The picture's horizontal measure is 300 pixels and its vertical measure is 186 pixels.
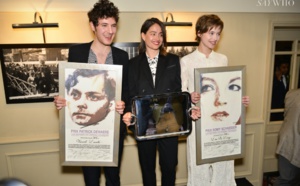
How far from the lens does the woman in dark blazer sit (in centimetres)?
169

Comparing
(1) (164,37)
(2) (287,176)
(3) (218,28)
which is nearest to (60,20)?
(1) (164,37)

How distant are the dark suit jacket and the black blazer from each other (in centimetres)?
4

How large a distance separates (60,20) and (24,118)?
1028mm

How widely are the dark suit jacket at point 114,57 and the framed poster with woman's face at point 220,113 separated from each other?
0.52m

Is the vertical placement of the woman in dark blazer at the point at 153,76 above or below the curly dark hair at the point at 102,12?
below

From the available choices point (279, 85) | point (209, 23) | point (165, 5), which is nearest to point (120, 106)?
point (209, 23)

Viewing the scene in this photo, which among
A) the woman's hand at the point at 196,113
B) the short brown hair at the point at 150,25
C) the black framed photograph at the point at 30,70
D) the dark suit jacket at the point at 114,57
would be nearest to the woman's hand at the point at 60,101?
the dark suit jacket at the point at 114,57

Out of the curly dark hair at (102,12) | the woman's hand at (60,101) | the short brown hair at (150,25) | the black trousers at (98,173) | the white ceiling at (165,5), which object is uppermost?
the white ceiling at (165,5)

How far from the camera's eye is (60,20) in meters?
2.23

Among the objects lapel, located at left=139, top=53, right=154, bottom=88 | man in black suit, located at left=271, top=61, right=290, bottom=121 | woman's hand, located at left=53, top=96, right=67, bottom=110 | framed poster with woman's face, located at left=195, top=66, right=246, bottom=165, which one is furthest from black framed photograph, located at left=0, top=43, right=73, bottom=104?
man in black suit, located at left=271, top=61, right=290, bottom=121

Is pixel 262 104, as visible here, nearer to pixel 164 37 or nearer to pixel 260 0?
pixel 260 0

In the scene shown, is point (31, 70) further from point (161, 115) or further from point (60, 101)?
point (161, 115)

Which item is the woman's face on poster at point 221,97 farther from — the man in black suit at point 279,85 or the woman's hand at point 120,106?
the man in black suit at point 279,85

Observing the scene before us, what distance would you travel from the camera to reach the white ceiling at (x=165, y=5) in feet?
7.07
